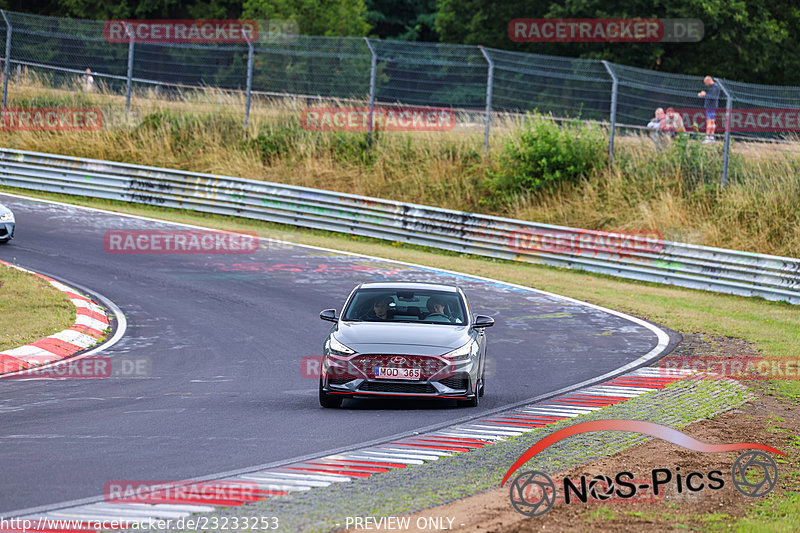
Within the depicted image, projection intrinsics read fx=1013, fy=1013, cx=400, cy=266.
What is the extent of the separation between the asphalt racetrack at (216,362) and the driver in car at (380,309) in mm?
965

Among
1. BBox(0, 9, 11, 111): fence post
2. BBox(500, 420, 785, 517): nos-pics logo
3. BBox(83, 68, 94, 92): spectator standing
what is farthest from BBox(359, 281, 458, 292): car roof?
BBox(83, 68, 94, 92): spectator standing

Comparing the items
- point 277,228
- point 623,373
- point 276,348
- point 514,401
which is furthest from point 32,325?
point 277,228

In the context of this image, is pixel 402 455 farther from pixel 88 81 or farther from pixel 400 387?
pixel 88 81

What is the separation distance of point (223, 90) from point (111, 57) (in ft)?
11.4

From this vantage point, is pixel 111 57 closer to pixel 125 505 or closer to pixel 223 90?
pixel 223 90

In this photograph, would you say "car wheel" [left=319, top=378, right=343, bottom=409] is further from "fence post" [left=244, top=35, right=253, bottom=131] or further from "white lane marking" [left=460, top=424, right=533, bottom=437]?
"fence post" [left=244, top=35, right=253, bottom=131]

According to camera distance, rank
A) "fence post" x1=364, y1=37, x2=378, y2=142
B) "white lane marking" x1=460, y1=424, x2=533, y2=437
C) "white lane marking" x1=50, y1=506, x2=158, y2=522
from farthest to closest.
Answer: "fence post" x1=364, y1=37, x2=378, y2=142, "white lane marking" x1=460, y1=424, x2=533, y2=437, "white lane marking" x1=50, y1=506, x2=158, y2=522

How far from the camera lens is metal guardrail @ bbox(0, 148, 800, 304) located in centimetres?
2161

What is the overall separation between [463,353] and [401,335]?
2.36 feet

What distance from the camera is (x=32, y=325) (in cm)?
1399

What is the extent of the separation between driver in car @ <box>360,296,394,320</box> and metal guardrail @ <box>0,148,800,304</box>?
1191 cm

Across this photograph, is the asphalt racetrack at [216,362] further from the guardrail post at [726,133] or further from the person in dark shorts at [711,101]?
the person in dark shorts at [711,101]

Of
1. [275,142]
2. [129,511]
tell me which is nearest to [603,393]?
[129,511]

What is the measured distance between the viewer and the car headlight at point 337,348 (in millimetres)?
10555
